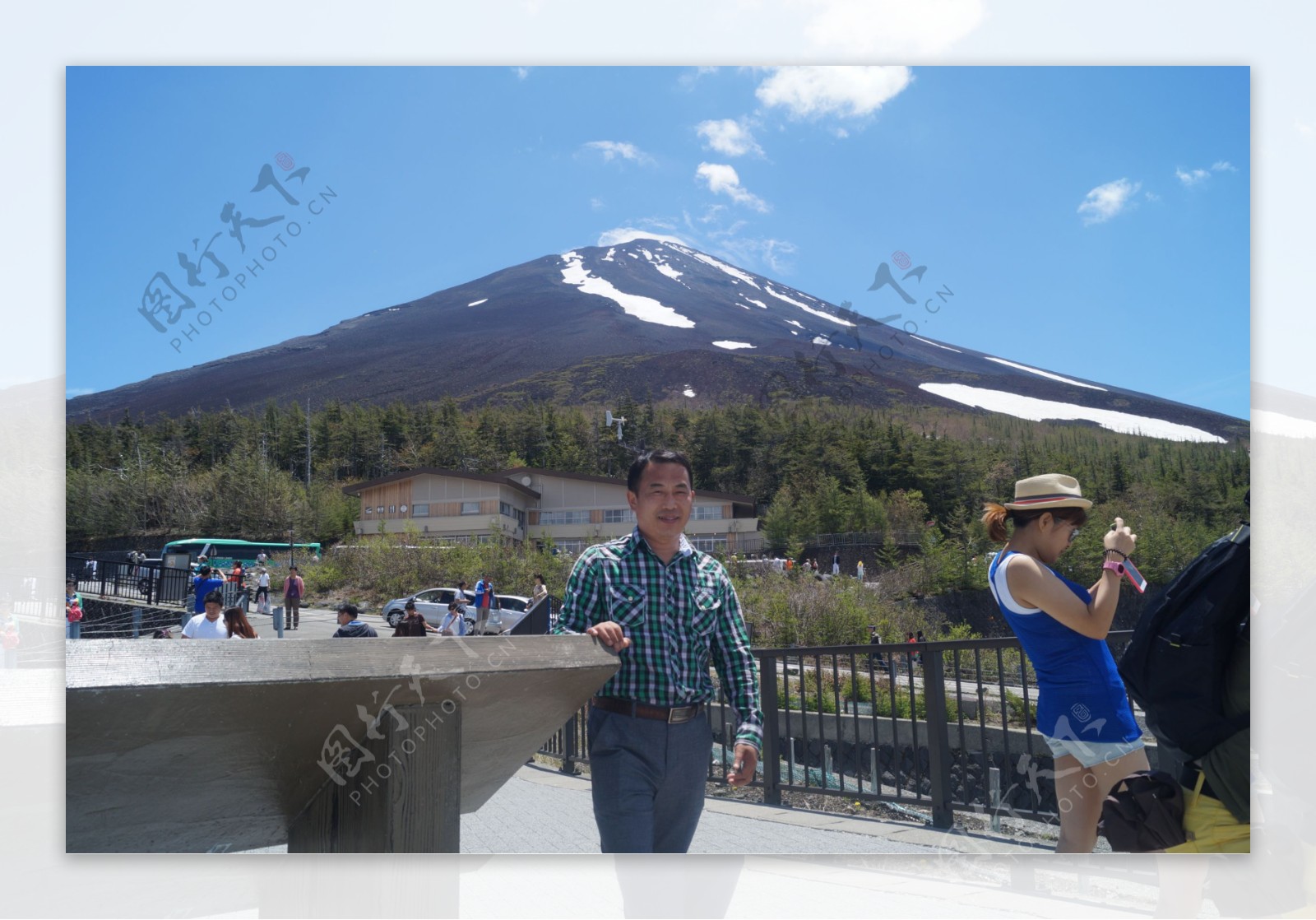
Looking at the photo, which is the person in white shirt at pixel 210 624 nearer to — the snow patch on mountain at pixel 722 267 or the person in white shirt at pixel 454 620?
the person in white shirt at pixel 454 620

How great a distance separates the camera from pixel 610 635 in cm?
140

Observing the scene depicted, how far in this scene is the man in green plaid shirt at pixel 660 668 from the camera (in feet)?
5.40

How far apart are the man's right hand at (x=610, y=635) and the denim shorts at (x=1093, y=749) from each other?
42.3 inches

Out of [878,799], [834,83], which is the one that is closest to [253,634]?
[878,799]

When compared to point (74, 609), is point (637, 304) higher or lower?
higher

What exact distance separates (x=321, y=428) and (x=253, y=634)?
108 inches

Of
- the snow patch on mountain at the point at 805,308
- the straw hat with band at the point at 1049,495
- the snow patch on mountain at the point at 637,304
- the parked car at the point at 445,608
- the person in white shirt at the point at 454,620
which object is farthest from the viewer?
the snow patch on mountain at the point at 637,304

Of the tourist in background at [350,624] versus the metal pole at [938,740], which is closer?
the metal pole at [938,740]

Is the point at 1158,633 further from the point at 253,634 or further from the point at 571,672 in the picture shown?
the point at 253,634

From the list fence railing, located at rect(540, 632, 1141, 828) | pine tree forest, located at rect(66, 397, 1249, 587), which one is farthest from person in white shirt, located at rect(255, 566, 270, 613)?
fence railing, located at rect(540, 632, 1141, 828)

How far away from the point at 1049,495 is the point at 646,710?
1.06 metres

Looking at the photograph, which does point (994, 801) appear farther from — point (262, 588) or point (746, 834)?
point (262, 588)

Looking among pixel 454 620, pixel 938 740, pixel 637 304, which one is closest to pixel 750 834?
pixel 938 740

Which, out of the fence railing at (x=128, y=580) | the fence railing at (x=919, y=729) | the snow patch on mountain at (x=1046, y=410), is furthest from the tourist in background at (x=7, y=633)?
the snow patch on mountain at (x=1046, y=410)
